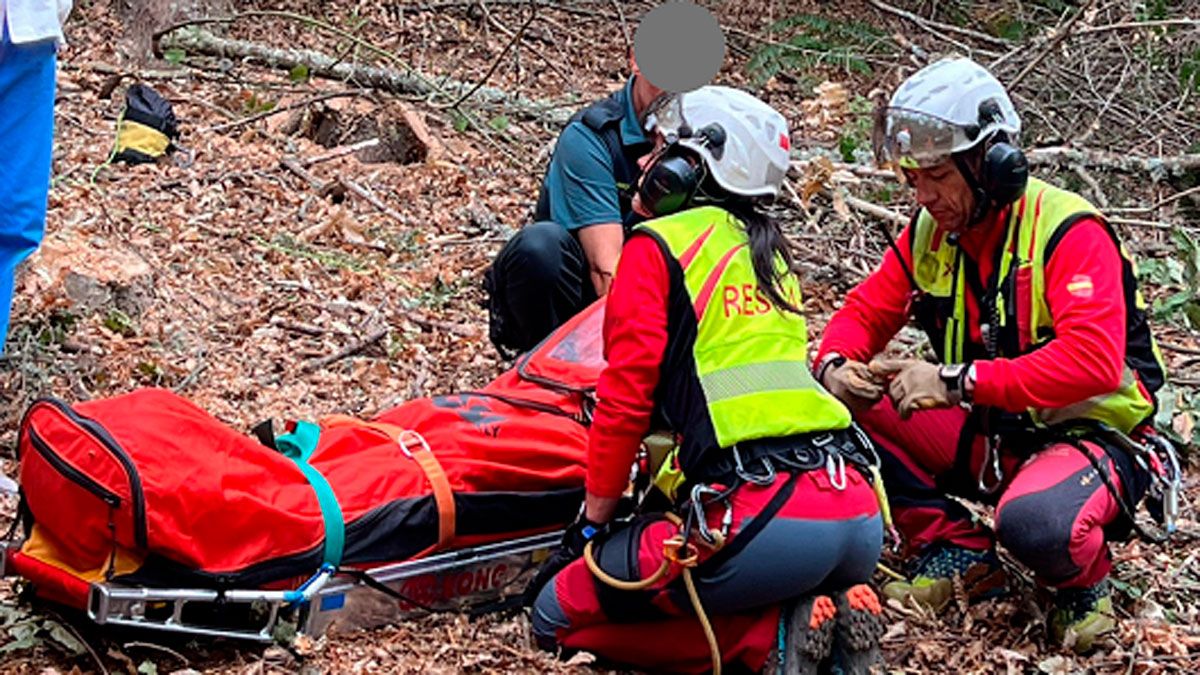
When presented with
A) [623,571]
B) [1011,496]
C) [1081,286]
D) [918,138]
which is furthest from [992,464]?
[623,571]

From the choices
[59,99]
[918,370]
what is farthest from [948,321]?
[59,99]

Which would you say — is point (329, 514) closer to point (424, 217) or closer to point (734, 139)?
point (734, 139)

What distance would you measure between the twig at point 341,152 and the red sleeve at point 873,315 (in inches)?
147

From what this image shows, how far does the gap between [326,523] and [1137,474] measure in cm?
205

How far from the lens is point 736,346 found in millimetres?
3373

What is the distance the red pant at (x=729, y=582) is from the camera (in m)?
3.35

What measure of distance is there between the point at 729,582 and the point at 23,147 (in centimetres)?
238

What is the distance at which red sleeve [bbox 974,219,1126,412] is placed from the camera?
11.8 ft

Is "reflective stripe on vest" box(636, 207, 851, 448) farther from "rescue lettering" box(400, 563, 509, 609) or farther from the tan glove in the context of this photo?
"rescue lettering" box(400, 563, 509, 609)

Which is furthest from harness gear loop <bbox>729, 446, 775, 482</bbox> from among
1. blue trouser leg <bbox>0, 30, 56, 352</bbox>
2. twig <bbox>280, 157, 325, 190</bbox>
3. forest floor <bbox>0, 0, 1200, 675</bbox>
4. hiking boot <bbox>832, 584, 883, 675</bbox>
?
twig <bbox>280, 157, 325, 190</bbox>

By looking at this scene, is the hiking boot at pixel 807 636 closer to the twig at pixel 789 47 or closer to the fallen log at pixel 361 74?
the fallen log at pixel 361 74

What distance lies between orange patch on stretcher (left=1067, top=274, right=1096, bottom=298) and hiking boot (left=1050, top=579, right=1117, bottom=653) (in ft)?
2.55

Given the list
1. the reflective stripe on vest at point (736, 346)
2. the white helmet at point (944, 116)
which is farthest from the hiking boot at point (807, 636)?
the white helmet at point (944, 116)

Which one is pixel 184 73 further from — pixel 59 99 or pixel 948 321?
pixel 948 321
